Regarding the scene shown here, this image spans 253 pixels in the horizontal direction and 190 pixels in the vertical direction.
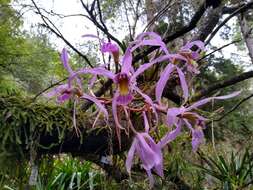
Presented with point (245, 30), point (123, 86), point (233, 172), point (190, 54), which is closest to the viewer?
point (123, 86)

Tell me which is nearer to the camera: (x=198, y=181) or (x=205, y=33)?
(x=205, y=33)

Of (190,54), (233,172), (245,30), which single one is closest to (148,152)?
(190,54)

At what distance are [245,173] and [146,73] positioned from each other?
3.24 feet

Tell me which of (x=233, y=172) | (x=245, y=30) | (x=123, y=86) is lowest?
(x=233, y=172)

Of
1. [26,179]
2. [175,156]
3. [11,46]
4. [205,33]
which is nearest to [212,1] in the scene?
[205,33]

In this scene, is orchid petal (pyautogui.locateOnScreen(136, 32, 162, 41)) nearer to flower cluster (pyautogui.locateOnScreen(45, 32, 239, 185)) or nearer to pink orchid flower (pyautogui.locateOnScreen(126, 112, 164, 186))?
flower cluster (pyautogui.locateOnScreen(45, 32, 239, 185))

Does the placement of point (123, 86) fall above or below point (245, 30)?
below

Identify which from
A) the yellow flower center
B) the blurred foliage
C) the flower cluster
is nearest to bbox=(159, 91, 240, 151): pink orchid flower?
the flower cluster

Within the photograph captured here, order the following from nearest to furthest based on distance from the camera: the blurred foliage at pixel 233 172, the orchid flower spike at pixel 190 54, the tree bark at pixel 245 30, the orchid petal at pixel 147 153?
1. the orchid petal at pixel 147 153
2. the orchid flower spike at pixel 190 54
3. the blurred foliage at pixel 233 172
4. the tree bark at pixel 245 30

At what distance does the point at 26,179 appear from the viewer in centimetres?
175

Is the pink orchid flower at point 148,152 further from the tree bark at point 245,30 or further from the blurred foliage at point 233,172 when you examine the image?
the tree bark at point 245,30

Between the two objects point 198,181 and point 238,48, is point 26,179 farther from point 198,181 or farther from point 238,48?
point 238,48

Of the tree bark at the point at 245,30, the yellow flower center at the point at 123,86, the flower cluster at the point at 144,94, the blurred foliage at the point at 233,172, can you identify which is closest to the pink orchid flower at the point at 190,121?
the flower cluster at the point at 144,94

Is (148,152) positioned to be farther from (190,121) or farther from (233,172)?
(233,172)
